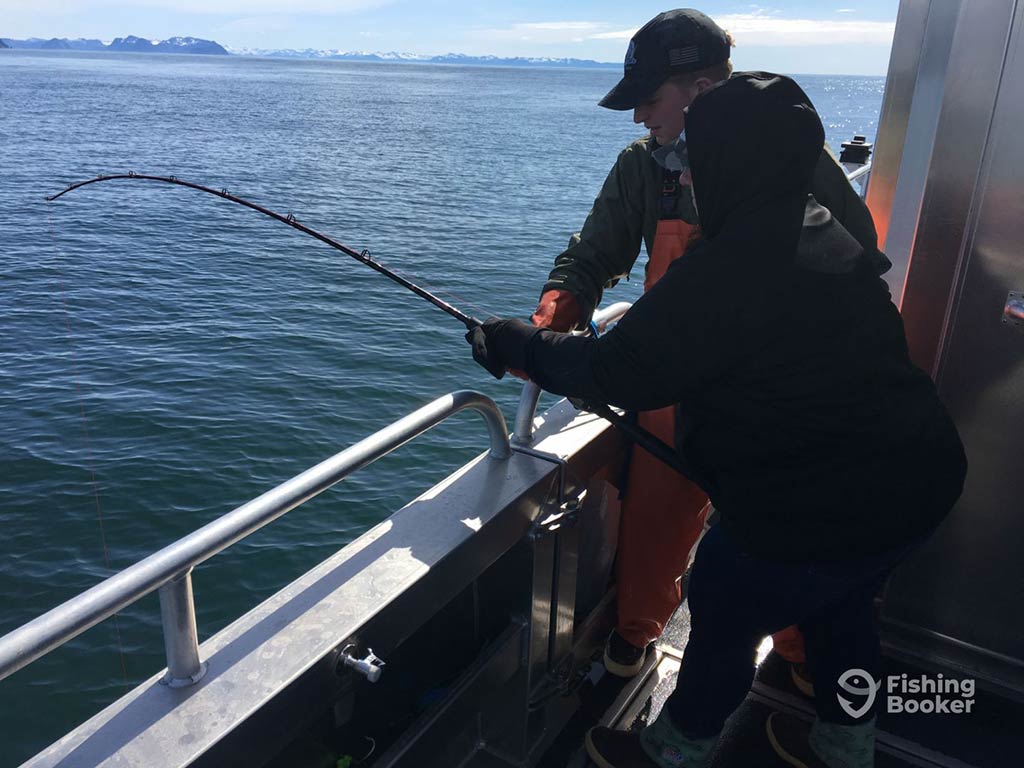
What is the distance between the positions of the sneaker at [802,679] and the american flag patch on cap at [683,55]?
200cm

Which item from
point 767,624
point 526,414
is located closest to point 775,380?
point 767,624

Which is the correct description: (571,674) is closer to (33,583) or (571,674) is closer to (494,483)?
(494,483)

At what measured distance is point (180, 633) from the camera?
1.56 meters

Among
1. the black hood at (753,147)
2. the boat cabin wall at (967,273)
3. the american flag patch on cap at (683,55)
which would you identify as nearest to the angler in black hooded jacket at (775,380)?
the black hood at (753,147)

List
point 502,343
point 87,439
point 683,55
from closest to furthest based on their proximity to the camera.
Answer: point 502,343, point 683,55, point 87,439

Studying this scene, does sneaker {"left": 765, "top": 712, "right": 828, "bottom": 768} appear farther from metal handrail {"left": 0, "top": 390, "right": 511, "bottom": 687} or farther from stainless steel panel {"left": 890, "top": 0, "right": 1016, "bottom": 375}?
metal handrail {"left": 0, "top": 390, "right": 511, "bottom": 687}

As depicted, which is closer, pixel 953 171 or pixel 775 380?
pixel 775 380

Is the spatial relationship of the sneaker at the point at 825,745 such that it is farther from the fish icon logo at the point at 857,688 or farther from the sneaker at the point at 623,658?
the sneaker at the point at 623,658

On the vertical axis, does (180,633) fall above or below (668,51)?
below

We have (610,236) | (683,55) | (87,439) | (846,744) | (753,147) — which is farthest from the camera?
(87,439)

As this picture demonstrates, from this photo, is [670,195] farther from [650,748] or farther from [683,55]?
[650,748]

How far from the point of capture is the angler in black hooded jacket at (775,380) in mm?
1656

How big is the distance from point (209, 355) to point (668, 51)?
38.2 feet

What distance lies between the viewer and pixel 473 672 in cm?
240
